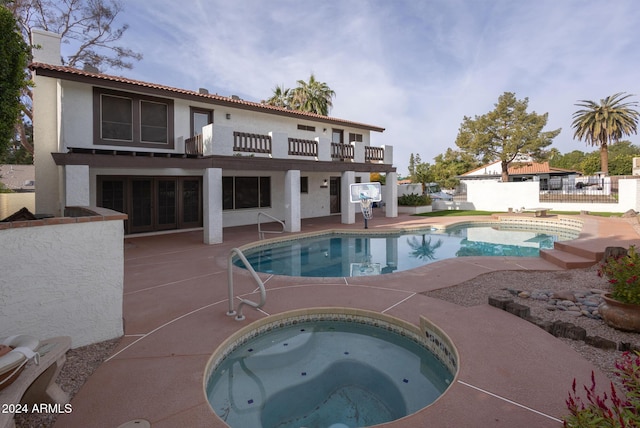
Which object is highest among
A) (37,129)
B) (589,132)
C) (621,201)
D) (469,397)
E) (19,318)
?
Result: (589,132)

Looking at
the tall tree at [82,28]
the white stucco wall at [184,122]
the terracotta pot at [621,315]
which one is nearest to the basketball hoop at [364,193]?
the white stucco wall at [184,122]

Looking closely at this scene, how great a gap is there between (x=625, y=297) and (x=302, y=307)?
5019 millimetres

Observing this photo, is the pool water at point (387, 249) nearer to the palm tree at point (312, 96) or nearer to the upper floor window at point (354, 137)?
the upper floor window at point (354, 137)

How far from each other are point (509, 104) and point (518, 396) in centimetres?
3252

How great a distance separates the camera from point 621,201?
2055 cm

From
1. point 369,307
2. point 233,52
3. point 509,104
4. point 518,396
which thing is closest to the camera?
point 518,396

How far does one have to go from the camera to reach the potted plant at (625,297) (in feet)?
15.9

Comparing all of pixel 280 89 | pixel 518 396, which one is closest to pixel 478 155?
pixel 280 89

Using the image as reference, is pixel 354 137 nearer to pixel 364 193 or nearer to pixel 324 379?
pixel 364 193

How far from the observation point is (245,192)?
1777 cm

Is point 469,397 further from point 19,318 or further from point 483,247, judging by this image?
point 483,247

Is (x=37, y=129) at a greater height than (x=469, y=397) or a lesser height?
greater

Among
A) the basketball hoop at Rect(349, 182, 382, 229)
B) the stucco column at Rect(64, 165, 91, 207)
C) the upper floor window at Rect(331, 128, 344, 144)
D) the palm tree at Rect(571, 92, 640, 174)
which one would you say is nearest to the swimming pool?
the stucco column at Rect(64, 165, 91, 207)

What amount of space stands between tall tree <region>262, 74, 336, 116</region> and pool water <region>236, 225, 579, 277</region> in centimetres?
2034
